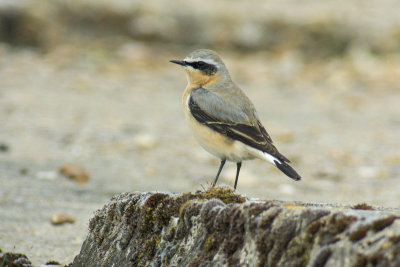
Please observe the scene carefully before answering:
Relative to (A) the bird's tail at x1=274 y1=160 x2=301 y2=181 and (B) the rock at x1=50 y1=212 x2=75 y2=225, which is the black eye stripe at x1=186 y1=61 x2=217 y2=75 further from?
(B) the rock at x1=50 y1=212 x2=75 y2=225

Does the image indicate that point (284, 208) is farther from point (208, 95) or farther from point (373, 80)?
point (373, 80)

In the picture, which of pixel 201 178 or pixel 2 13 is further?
pixel 2 13

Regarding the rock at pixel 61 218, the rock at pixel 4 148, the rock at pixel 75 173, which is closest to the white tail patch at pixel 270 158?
the rock at pixel 61 218

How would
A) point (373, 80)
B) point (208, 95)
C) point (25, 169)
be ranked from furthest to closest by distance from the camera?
point (373, 80) → point (25, 169) → point (208, 95)

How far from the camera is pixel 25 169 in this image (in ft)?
27.5

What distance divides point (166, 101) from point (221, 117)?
672 centimetres

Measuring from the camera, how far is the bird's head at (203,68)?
22.8ft

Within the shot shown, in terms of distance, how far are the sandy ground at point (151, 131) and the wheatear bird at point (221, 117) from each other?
4.90 feet

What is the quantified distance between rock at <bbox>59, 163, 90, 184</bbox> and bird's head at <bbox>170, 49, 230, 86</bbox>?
6.84 feet

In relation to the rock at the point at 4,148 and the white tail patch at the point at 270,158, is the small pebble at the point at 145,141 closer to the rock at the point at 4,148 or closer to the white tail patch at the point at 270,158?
the rock at the point at 4,148

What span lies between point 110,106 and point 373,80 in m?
5.95

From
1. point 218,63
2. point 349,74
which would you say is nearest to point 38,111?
point 218,63

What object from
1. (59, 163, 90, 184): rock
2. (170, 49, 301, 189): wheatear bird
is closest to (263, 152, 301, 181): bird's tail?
(170, 49, 301, 189): wheatear bird

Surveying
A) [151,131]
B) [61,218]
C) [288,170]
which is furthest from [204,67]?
[151,131]
